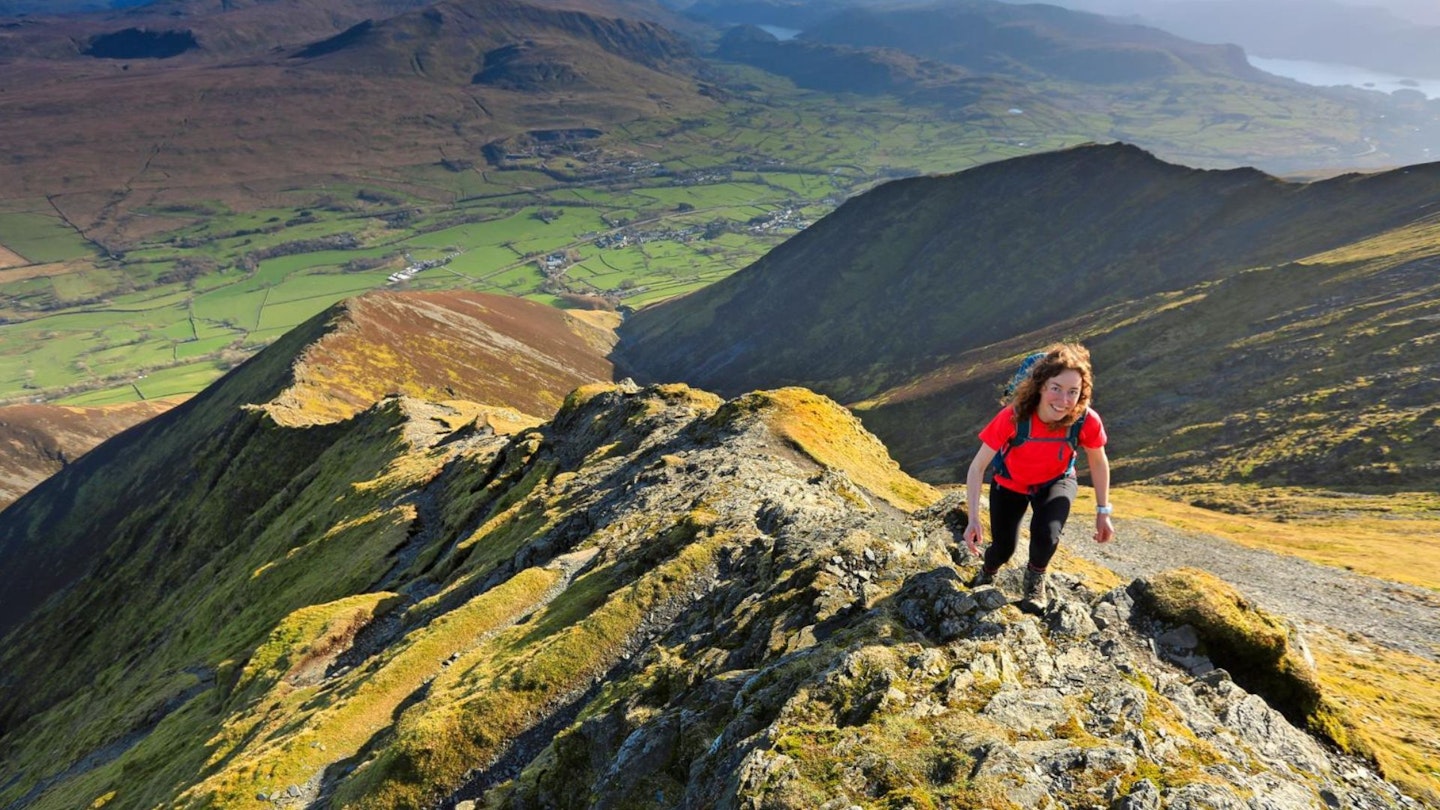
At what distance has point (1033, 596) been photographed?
1673cm

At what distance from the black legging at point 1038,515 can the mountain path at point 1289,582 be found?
54.8 ft

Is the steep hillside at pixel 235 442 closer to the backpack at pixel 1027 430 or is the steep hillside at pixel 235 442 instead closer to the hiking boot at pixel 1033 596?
the hiking boot at pixel 1033 596

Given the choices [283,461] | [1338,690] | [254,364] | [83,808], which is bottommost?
[254,364]

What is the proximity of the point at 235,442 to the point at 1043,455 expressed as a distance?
135 meters

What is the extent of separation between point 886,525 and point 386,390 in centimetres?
14930

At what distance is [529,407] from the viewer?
17462 centimetres

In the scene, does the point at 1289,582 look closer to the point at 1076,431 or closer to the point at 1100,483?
the point at 1100,483

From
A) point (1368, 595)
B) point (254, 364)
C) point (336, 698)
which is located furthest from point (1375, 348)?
point (254, 364)

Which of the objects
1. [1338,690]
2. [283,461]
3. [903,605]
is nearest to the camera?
[903,605]

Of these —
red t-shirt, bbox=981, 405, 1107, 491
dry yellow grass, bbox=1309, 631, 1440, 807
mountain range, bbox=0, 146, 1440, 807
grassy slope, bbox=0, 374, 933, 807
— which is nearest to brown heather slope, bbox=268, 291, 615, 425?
mountain range, bbox=0, 146, 1440, 807

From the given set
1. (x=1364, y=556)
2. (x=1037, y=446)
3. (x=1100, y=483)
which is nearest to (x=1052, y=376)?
(x=1037, y=446)

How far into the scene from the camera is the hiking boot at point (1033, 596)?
16.6 metres

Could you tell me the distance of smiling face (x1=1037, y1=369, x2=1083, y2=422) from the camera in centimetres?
1351

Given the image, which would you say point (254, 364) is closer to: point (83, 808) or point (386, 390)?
point (386, 390)
